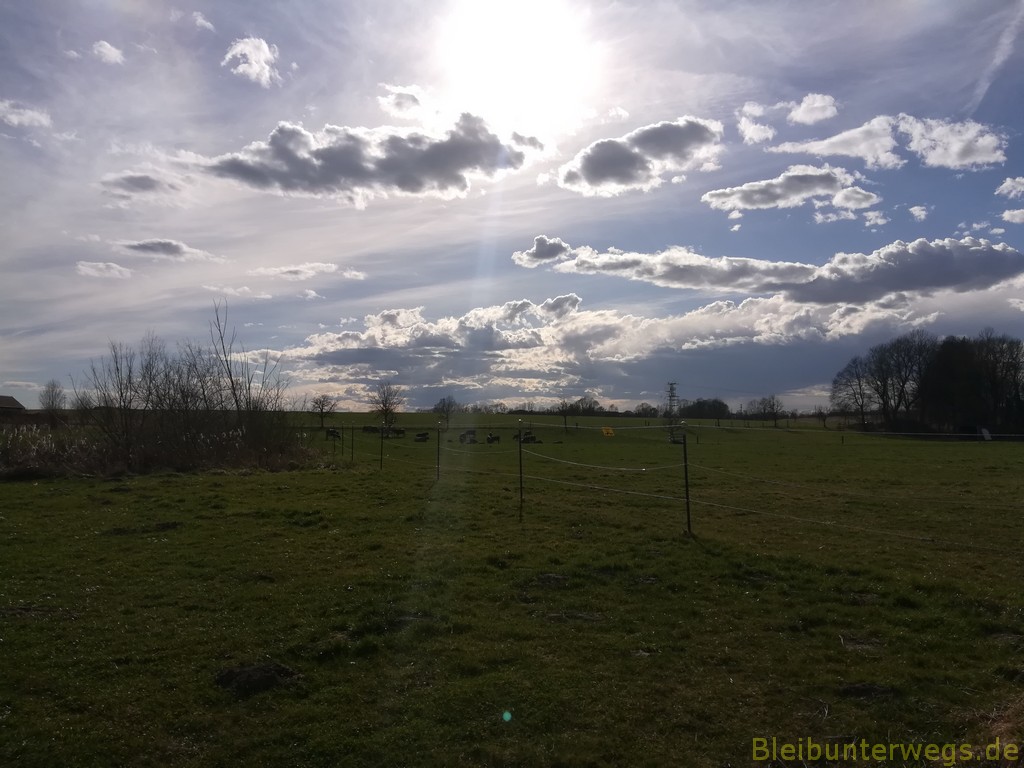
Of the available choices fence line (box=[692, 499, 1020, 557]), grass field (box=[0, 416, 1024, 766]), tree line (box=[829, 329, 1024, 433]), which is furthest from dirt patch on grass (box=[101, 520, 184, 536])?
tree line (box=[829, 329, 1024, 433])

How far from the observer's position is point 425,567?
33.2 ft

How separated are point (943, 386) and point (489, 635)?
278 feet

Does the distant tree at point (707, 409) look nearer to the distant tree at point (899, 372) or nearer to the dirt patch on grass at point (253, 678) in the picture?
the distant tree at point (899, 372)

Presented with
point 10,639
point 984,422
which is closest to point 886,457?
point 10,639

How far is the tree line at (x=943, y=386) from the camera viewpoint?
75125 millimetres

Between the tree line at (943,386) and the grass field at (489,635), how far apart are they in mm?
66352

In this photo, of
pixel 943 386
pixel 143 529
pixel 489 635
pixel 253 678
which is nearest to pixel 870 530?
pixel 489 635

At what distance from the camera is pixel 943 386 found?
78.0 m

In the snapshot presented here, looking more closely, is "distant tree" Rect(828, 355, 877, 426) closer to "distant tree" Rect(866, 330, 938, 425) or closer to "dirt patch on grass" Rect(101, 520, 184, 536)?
"distant tree" Rect(866, 330, 938, 425)

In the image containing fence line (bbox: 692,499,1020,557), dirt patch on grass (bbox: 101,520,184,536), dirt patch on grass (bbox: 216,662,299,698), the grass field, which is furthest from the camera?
dirt patch on grass (bbox: 101,520,184,536)

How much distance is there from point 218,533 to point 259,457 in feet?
53.8

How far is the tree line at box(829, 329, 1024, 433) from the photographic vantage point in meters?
75.1

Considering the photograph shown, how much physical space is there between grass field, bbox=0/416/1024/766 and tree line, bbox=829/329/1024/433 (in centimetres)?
6635

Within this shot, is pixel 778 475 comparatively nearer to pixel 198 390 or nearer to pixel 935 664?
pixel 935 664
